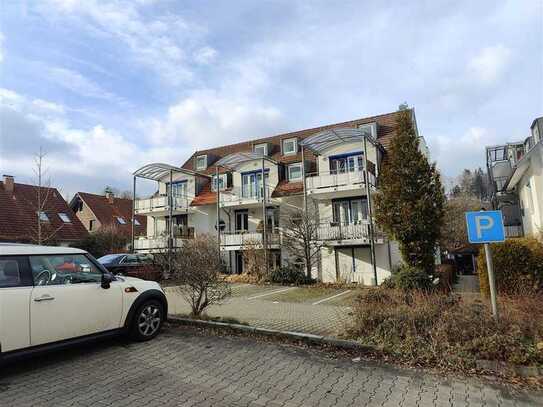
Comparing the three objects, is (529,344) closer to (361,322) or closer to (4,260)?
(361,322)

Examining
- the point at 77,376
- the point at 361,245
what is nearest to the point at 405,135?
the point at 361,245

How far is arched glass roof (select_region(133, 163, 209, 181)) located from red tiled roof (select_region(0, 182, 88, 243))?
6456 millimetres

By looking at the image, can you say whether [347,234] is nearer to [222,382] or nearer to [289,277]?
[289,277]

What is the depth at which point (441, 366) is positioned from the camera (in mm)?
5145

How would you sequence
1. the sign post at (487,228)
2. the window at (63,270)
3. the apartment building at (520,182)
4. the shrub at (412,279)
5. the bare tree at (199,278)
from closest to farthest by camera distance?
the window at (63,270), the sign post at (487,228), the bare tree at (199,278), the shrub at (412,279), the apartment building at (520,182)

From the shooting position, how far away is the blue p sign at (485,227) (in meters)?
6.29

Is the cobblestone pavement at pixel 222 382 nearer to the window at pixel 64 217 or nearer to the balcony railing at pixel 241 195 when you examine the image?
the balcony railing at pixel 241 195

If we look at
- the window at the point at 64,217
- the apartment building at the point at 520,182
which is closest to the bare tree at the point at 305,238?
the apartment building at the point at 520,182

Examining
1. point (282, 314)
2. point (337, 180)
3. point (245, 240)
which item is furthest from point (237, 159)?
point (282, 314)

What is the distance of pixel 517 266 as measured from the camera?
9742mm

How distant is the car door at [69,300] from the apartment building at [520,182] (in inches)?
626

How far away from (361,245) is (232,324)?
13732mm

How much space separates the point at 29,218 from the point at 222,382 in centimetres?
2862

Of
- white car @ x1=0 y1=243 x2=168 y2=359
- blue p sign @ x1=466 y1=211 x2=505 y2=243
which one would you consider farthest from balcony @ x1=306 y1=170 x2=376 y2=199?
white car @ x1=0 y1=243 x2=168 y2=359
